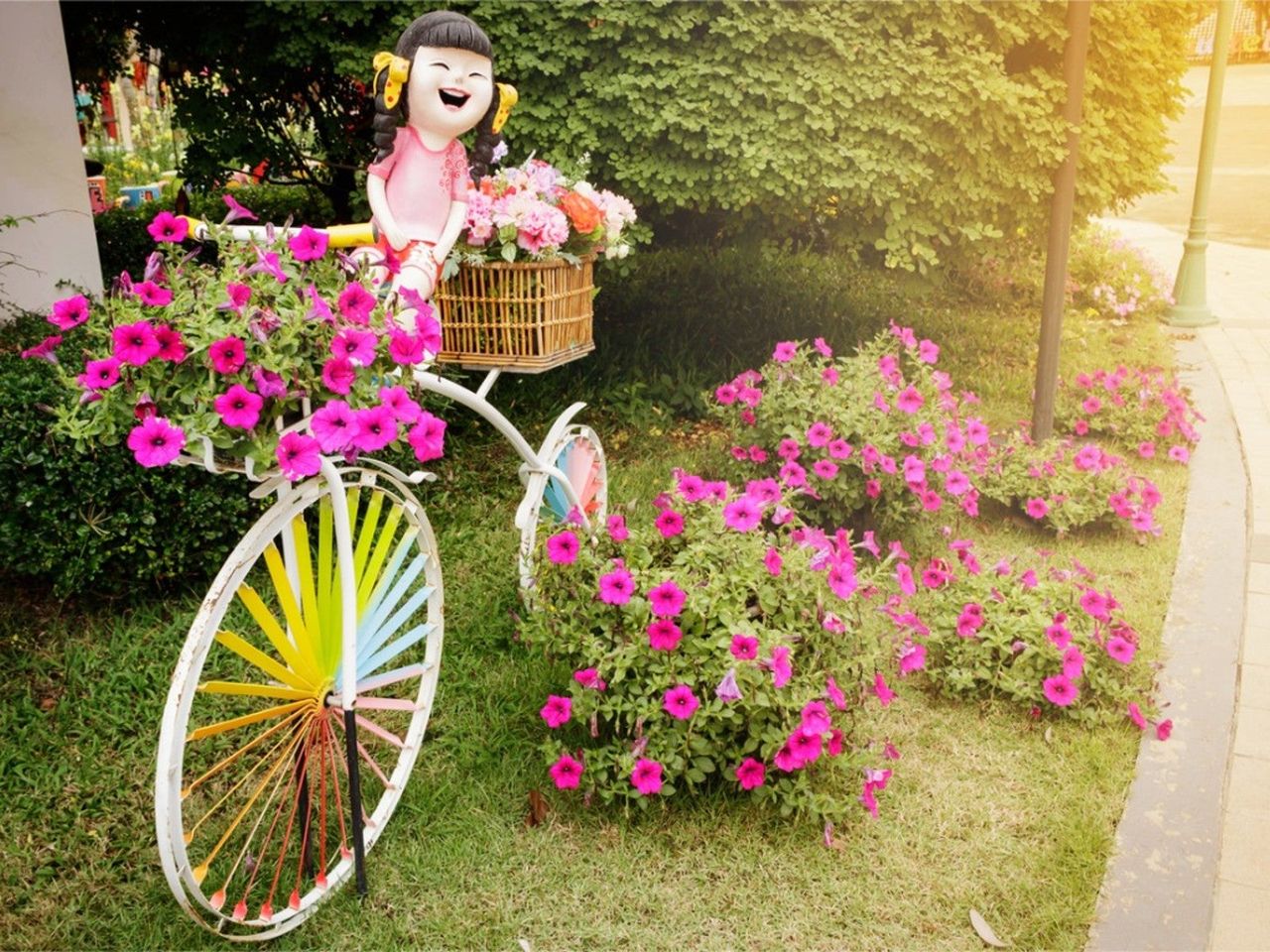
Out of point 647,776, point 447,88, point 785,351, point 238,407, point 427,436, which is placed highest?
point 447,88

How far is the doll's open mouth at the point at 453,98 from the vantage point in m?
2.89

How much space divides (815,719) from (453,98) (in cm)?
180

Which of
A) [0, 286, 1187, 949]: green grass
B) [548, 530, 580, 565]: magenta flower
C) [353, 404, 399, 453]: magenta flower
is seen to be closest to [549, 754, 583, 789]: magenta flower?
[0, 286, 1187, 949]: green grass

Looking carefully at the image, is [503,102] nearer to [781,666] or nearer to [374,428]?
[374,428]

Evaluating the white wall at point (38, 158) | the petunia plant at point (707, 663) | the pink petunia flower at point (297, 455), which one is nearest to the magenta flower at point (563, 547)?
the petunia plant at point (707, 663)

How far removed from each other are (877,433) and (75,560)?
107 inches

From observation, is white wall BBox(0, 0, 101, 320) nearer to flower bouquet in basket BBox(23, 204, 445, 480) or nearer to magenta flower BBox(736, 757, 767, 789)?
flower bouquet in basket BBox(23, 204, 445, 480)

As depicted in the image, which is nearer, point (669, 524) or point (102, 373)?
point (102, 373)

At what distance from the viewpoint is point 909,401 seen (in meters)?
4.32

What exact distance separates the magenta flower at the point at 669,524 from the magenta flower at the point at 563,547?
0.27m

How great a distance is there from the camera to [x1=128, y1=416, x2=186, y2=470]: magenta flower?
202 centimetres

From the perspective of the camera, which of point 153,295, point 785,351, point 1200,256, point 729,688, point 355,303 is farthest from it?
point 1200,256

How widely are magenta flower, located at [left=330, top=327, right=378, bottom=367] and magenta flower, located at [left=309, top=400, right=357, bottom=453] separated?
0.36 feet

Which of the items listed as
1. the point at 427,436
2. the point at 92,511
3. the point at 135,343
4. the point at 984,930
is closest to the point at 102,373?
the point at 135,343
